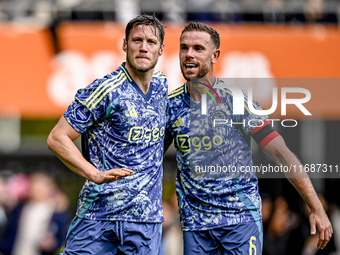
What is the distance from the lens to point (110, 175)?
16.9ft

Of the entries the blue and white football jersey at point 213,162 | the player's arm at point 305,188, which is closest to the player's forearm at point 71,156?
the blue and white football jersey at point 213,162

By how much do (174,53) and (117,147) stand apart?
7.11 metres

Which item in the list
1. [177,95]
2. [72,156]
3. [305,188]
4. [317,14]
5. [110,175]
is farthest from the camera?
[317,14]

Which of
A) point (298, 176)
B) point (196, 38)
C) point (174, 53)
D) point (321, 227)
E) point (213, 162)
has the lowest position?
point (321, 227)

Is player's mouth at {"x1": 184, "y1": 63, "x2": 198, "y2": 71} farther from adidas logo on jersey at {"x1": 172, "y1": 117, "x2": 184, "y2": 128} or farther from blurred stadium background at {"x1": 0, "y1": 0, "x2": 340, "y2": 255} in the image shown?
blurred stadium background at {"x1": 0, "y1": 0, "x2": 340, "y2": 255}

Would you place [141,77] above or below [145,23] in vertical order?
below

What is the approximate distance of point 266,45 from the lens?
42.3ft

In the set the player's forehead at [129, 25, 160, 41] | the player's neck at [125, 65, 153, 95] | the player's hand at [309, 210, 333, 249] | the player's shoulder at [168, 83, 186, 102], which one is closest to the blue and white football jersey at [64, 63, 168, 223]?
the player's neck at [125, 65, 153, 95]

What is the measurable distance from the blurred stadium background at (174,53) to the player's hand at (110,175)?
22.3 feet

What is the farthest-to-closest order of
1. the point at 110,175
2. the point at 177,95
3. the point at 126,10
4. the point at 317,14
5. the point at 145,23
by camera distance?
1. the point at 317,14
2. the point at 126,10
3. the point at 177,95
4. the point at 145,23
5. the point at 110,175

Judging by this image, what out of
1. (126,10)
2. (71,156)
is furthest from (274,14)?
(71,156)

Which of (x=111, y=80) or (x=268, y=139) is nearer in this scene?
(x=111, y=80)

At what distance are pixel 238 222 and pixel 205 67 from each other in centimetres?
138

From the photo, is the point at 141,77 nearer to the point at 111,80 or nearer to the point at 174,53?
the point at 111,80
